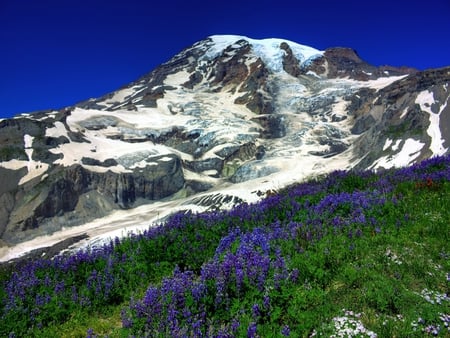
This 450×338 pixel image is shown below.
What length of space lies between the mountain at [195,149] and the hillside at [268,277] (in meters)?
46.7

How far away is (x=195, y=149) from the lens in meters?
120

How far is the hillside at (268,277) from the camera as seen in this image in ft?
14.4

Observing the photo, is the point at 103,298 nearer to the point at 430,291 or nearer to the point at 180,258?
the point at 180,258

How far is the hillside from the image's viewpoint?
4383 millimetres

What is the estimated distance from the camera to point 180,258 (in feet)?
23.4

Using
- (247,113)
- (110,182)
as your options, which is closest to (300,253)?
(110,182)

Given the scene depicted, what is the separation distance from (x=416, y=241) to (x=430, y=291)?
4.88 ft

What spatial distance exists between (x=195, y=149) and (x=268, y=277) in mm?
115029

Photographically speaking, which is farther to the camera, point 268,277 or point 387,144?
point 387,144

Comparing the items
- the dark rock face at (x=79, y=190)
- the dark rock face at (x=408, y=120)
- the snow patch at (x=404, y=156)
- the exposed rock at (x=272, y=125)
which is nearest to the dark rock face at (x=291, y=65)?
the exposed rock at (x=272, y=125)

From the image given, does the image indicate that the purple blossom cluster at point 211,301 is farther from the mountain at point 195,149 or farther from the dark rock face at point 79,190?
the dark rock face at point 79,190

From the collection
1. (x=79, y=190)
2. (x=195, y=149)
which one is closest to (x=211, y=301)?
(x=79, y=190)

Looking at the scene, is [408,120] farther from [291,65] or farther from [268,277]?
[291,65]

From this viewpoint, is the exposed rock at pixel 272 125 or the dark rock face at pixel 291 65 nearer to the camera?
the exposed rock at pixel 272 125
